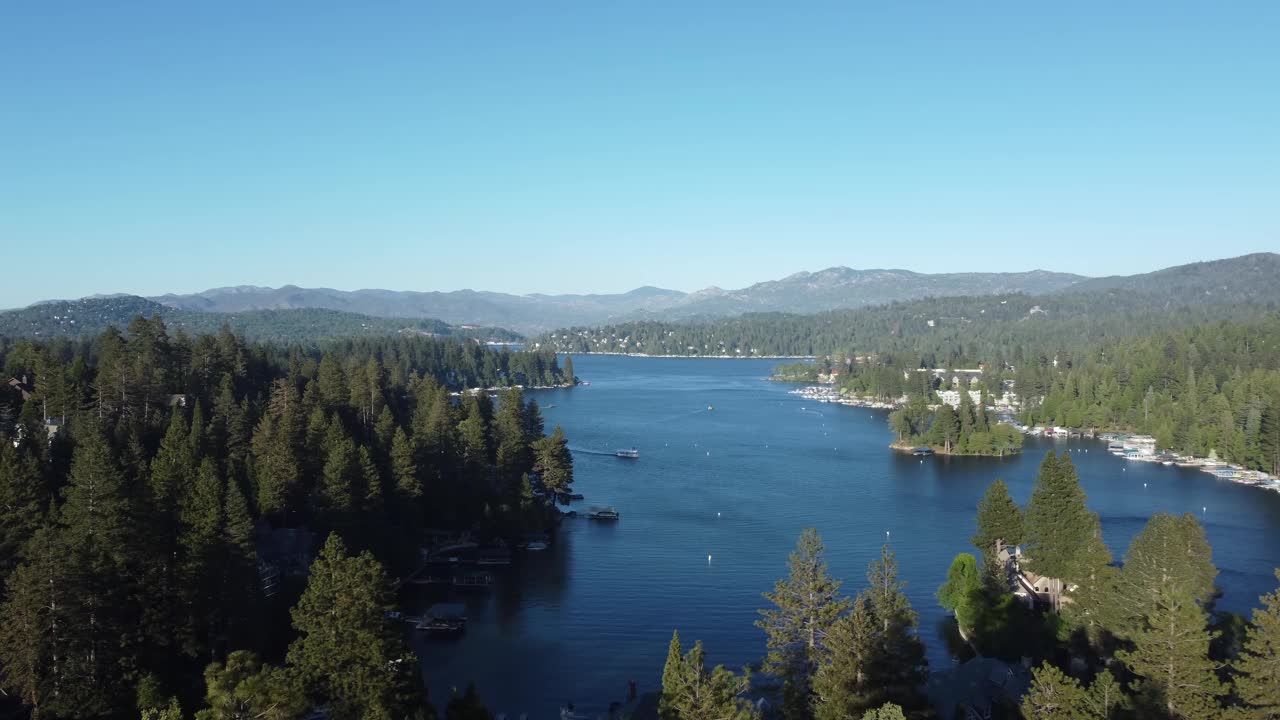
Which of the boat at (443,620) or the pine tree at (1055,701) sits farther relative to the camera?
the boat at (443,620)

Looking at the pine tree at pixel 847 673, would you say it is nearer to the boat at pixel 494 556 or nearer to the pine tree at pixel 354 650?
the pine tree at pixel 354 650

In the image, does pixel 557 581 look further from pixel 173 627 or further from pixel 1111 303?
pixel 1111 303

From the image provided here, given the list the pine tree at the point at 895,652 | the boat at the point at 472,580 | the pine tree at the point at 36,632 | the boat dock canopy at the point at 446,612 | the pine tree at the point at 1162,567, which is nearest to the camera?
the pine tree at the point at 895,652

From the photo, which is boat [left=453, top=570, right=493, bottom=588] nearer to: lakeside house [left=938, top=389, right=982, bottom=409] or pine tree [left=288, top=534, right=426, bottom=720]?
pine tree [left=288, top=534, right=426, bottom=720]

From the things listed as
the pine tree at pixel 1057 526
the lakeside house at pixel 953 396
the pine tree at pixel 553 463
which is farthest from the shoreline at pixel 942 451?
the pine tree at pixel 1057 526

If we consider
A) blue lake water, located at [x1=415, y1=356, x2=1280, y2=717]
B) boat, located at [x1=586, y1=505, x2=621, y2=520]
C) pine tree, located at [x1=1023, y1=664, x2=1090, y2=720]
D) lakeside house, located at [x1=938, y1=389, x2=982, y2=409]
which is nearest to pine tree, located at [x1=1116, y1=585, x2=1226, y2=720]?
pine tree, located at [x1=1023, y1=664, x2=1090, y2=720]

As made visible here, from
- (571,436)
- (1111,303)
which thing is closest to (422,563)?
(571,436)
